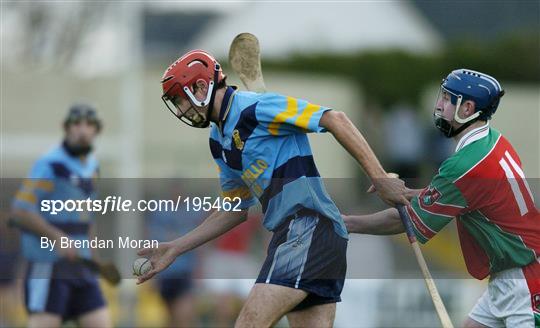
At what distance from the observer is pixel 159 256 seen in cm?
659

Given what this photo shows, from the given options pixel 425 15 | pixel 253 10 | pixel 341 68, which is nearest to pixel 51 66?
pixel 341 68

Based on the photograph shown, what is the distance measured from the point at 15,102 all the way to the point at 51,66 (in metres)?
0.71

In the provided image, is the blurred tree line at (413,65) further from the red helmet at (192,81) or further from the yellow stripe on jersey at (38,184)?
the red helmet at (192,81)

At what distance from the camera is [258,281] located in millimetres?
6195

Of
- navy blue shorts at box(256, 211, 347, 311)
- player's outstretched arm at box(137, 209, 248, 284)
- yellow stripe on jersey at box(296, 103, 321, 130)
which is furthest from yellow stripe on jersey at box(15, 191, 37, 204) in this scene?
yellow stripe on jersey at box(296, 103, 321, 130)

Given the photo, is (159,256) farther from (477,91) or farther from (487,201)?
(477,91)

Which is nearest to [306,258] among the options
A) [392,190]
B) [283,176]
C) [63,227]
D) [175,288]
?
[283,176]

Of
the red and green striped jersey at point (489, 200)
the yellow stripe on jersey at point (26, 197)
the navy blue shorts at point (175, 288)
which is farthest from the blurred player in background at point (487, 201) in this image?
the navy blue shorts at point (175, 288)

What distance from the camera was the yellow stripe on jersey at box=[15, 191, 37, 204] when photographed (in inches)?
326

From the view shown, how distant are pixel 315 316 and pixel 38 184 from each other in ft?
9.24

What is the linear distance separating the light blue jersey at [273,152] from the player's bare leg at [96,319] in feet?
9.02

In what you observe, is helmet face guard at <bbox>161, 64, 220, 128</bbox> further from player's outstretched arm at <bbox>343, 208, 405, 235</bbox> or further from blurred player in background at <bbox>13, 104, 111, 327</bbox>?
blurred player in background at <bbox>13, 104, 111, 327</bbox>

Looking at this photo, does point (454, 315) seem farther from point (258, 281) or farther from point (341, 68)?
point (341, 68)

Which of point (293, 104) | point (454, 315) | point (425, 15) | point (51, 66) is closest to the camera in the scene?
point (293, 104)
